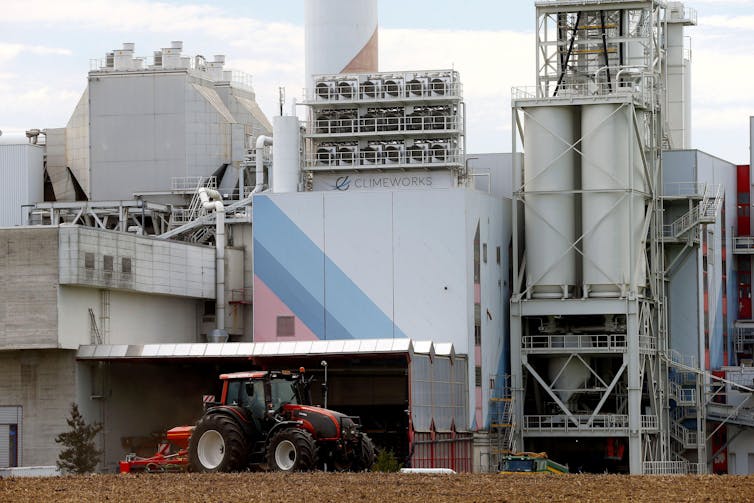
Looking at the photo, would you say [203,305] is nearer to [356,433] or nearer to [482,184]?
[482,184]

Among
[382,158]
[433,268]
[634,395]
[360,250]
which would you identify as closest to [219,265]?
[360,250]

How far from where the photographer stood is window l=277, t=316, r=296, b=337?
225 feet

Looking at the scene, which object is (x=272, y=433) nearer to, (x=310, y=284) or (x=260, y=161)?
(x=310, y=284)

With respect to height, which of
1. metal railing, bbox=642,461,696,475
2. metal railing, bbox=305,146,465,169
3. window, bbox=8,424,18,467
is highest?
metal railing, bbox=305,146,465,169

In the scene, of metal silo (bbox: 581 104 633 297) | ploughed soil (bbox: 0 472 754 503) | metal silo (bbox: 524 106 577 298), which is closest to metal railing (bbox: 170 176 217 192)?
metal silo (bbox: 524 106 577 298)

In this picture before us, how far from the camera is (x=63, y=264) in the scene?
2399 inches

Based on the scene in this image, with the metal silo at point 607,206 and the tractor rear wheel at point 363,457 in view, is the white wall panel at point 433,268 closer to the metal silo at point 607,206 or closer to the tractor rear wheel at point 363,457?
the metal silo at point 607,206

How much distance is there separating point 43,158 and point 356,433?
5133 cm

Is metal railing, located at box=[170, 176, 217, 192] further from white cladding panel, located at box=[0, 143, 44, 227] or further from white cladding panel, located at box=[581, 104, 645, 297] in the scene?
white cladding panel, located at box=[581, 104, 645, 297]

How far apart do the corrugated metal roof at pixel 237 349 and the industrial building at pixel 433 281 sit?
0.10 metres

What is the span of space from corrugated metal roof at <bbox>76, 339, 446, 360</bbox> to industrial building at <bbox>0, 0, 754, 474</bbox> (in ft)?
0.33

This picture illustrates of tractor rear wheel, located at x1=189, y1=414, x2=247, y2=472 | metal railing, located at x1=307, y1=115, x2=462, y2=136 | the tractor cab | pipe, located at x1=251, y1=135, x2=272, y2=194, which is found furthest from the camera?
pipe, located at x1=251, y1=135, x2=272, y2=194

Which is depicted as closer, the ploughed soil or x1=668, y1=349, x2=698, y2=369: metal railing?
the ploughed soil

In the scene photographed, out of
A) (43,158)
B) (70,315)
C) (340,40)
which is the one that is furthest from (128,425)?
(43,158)
